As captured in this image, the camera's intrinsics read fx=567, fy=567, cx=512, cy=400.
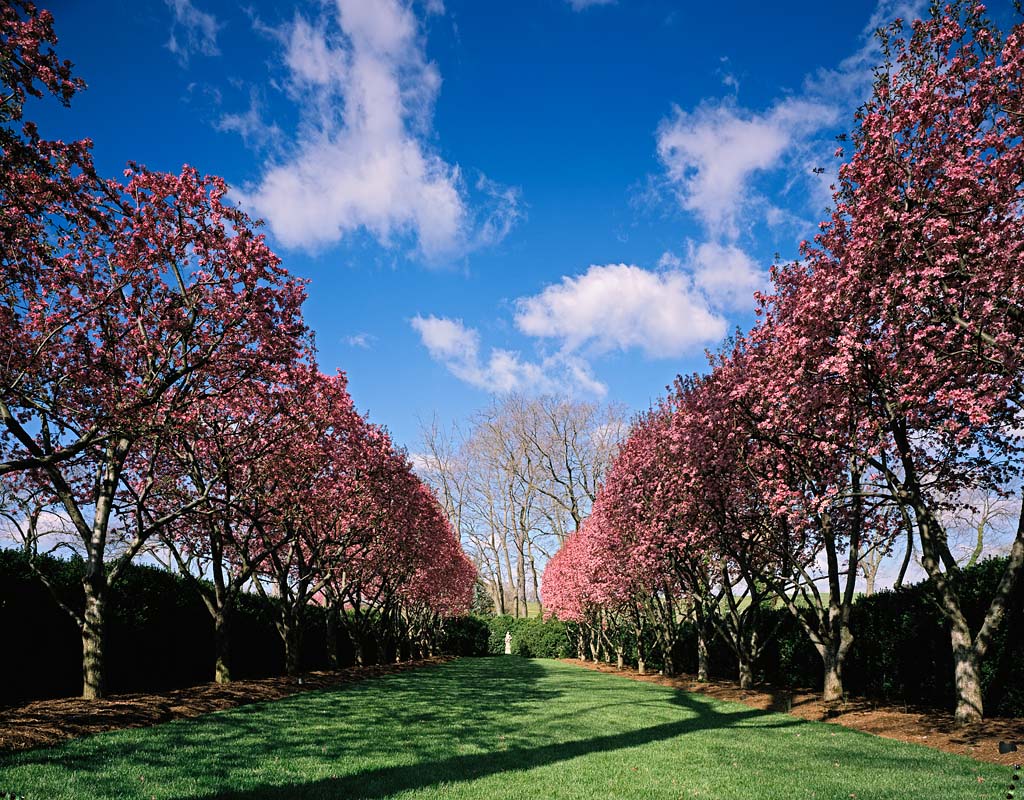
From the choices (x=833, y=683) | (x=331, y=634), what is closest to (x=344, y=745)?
(x=833, y=683)

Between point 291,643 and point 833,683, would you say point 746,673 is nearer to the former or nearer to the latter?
point 833,683

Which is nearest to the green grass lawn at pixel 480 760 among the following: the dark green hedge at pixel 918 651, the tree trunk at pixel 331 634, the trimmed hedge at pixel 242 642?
the dark green hedge at pixel 918 651

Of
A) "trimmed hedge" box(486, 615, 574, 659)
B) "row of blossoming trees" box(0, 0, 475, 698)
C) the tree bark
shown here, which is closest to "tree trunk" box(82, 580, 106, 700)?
"row of blossoming trees" box(0, 0, 475, 698)

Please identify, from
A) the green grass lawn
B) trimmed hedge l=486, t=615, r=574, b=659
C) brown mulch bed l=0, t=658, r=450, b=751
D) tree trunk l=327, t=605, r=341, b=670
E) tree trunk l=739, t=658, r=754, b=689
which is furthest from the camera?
trimmed hedge l=486, t=615, r=574, b=659

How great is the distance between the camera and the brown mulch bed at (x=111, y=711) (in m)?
7.86

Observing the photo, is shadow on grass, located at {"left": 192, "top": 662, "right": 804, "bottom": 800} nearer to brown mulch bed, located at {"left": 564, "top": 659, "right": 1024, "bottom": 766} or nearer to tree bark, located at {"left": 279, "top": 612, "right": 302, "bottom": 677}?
brown mulch bed, located at {"left": 564, "top": 659, "right": 1024, "bottom": 766}

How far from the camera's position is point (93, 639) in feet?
36.2

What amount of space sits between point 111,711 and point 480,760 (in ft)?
21.4

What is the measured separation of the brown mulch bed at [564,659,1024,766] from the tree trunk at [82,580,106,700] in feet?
48.2

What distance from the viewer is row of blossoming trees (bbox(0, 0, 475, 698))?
718cm

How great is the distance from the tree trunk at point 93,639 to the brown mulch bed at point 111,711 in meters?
0.34

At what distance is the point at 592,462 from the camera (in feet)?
155

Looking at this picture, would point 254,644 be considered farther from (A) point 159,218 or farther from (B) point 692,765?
(B) point 692,765

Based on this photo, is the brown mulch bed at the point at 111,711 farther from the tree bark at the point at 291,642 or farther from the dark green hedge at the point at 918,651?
the dark green hedge at the point at 918,651
